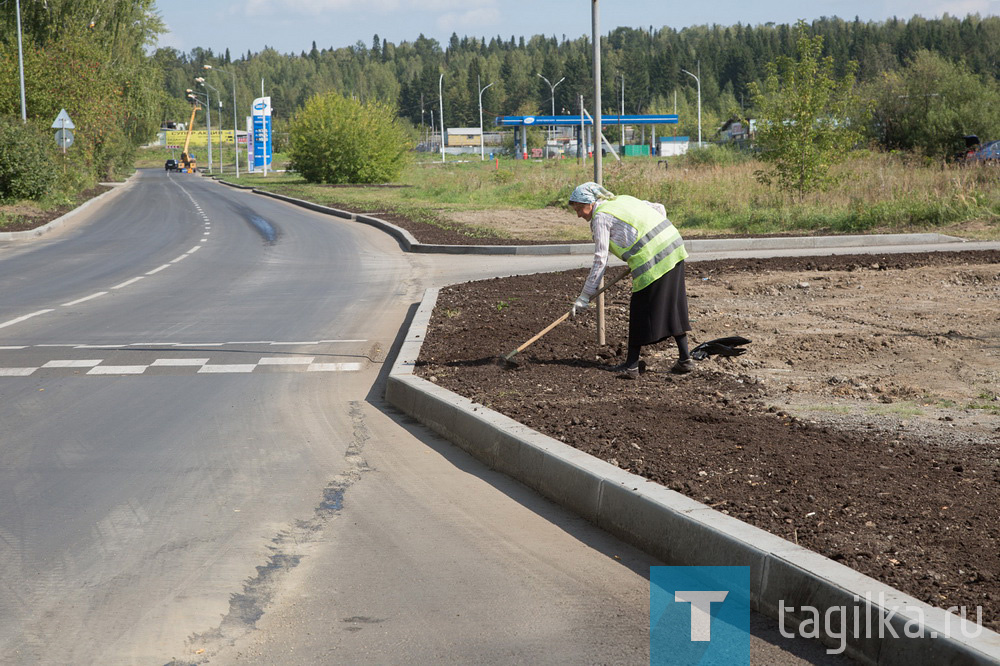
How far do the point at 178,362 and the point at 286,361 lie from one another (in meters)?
1.01

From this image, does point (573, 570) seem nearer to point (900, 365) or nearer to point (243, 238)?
Result: point (900, 365)

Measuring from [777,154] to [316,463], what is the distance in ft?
72.6

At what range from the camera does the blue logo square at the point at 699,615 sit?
11.4 ft

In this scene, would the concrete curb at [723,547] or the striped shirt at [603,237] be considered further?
the striped shirt at [603,237]

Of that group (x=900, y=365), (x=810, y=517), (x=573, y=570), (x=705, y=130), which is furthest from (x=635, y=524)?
(x=705, y=130)

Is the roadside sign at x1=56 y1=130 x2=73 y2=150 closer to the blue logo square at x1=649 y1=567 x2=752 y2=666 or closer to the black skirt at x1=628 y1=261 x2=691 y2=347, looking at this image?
the black skirt at x1=628 y1=261 x2=691 y2=347

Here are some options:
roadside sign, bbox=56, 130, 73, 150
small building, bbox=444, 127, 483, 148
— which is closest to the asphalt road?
roadside sign, bbox=56, 130, 73, 150

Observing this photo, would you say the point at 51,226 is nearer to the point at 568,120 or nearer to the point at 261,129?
the point at 261,129

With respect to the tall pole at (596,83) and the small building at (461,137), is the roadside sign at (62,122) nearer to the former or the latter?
the tall pole at (596,83)

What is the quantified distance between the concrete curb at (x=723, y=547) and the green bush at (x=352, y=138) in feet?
173

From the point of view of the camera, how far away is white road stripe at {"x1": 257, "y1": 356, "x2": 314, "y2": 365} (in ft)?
32.3

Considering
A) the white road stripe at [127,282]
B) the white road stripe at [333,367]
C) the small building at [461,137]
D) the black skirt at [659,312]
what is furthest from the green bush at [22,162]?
the small building at [461,137]

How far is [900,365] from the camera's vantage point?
327 inches

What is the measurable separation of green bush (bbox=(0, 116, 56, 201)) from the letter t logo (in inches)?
1446
